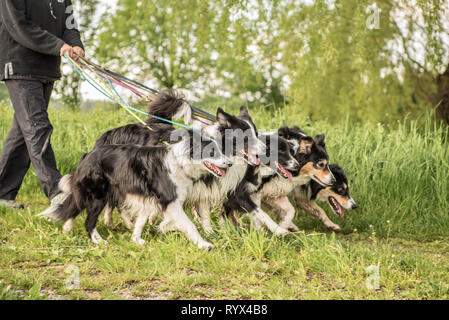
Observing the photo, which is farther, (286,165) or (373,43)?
(373,43)

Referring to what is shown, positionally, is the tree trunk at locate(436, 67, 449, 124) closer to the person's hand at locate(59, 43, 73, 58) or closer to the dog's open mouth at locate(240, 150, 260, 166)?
the dog's open mouth at locate(240, 150, 260, 166)

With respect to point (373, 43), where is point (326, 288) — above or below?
below

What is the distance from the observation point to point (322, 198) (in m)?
5.06

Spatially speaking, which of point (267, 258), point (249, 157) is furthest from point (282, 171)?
point (267, 258)

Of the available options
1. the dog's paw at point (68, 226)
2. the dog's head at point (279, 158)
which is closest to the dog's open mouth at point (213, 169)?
the dog's head at point (279, 158)

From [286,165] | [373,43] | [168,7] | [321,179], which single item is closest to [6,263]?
[286,165]

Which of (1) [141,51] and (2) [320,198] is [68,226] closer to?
(2) [320,198]

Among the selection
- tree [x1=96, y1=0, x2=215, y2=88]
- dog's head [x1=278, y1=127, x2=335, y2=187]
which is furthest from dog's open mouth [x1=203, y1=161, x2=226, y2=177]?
tree [x1=96, y1=0, x2=215, y2=88]

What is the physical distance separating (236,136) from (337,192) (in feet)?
5.25

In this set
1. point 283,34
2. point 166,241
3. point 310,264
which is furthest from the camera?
point 283,34

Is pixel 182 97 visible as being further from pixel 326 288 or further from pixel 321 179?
pixel 326 288

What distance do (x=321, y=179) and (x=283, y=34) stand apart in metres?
5.39

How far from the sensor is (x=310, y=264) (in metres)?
3.40

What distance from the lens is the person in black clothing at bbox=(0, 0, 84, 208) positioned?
469 centimetres
